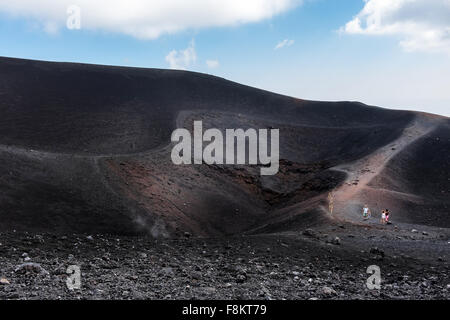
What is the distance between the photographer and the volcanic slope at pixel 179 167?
59.9 ft

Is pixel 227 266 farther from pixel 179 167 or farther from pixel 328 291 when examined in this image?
pixel 179 167

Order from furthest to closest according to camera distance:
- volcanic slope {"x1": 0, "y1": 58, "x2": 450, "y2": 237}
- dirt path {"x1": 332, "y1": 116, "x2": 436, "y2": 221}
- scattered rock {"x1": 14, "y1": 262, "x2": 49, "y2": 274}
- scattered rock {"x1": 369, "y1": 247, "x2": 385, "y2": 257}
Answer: dirt path {"x1": 332, "y1": 116, "x2": 436, "y2": 221}, volcanic slope {"x1": 0, "y1": 58, "x2": 450, "y2": 237}, scattered rock {"x1": 369, "y1": 247, "x2": 385, "y2": 257}, scattered rock {"x1": 14, "y1": 262, "x2": 49, "y2": 274}

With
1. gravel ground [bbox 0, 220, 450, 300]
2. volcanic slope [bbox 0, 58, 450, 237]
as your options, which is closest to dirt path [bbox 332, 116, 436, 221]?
volcanic slope [bbox 0, 58, 450, 237]

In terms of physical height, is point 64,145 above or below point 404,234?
above

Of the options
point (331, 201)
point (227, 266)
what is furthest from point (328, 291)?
point (331, 201)

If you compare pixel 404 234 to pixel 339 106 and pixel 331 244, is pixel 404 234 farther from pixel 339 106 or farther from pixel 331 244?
pixel 339 106

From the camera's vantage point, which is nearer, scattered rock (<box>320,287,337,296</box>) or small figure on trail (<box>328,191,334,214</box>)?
scattered rock (<box>320,287,337,296</box>)

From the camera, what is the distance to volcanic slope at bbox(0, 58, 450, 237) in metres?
18.3

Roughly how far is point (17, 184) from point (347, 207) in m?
14.1

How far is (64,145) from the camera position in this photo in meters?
28.3

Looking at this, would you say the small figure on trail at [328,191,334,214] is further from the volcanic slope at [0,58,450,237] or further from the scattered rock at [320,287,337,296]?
the scattered rock at [320,287,337,296]

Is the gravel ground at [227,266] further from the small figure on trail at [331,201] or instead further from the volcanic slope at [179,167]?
the small figure on trail at [331,201]

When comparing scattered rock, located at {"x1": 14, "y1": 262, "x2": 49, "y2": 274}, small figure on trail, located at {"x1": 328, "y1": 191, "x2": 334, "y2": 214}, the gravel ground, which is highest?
small figure on trail, located at {"x1": 328, "y1": 191, "x2": 334, "y2": 214}
